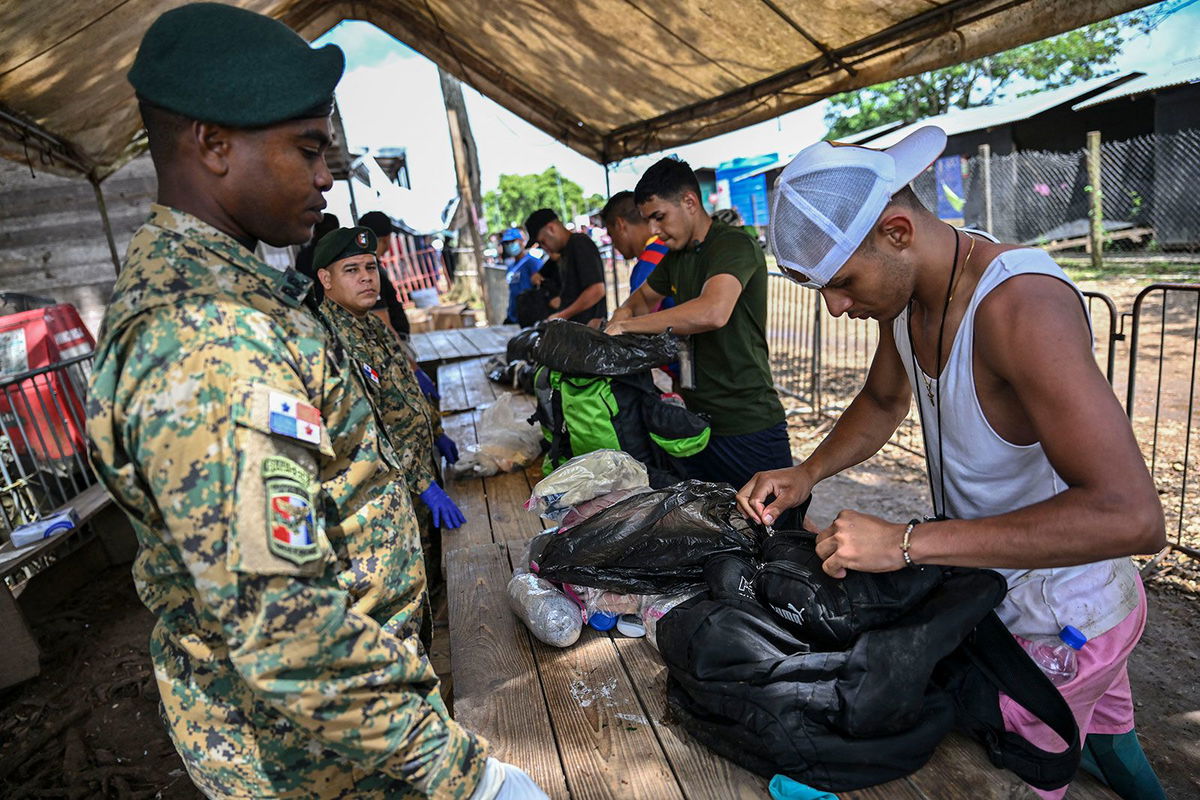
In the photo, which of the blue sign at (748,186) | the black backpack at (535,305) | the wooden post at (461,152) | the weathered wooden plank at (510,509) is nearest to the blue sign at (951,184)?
the blue sign at (748,186)

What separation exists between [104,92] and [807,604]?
492 centimetres

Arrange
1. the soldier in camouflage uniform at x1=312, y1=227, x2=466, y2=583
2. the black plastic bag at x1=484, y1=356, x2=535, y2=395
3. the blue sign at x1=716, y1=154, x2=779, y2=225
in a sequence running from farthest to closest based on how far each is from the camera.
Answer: the blue sign at x1=716, y1=154, x2=779, y2=225
the black plastic bag at x1=484, y1=356, x2=535, y2=395
the soldier in camouflage uniform at x1=312, y1=227, x2=466, y2=583

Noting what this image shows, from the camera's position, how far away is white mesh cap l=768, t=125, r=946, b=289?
1.43 m

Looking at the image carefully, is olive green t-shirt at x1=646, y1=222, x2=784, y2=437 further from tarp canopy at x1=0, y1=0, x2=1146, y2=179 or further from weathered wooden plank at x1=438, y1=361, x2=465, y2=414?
weathered wooden plank at x1=438, y1=361, x2=465, y2=414

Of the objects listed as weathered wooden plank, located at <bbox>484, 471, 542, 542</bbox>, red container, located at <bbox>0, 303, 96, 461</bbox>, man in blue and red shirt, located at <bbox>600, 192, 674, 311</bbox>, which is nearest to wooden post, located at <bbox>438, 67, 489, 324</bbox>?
red container, located at <bbox>0, 303, 96, 461</bbox>

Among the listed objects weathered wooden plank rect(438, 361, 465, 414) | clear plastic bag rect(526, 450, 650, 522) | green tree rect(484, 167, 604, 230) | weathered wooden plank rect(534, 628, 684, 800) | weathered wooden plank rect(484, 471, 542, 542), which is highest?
green tree rect(484, 167, 604, 230)

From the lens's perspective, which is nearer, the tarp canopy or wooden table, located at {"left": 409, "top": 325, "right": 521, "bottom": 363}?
the tarp canopy

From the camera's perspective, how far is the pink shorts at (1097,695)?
142 cm

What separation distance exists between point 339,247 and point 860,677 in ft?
9.27

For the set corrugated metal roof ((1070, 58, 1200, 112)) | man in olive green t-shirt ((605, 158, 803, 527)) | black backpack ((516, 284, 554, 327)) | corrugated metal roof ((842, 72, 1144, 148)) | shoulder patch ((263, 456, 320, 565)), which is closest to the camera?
shoulder patch ((263, 456, 320, 565))

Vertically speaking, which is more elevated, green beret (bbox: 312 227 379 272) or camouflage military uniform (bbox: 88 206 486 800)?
green beret (bbox: 312 227 379 272)

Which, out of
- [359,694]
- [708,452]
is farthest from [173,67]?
[708,452]

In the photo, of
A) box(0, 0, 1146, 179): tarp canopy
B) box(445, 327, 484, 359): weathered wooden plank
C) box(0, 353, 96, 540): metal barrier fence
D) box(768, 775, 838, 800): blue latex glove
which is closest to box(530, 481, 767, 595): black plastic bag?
box(768, 775, 838, 800): blue latex glove

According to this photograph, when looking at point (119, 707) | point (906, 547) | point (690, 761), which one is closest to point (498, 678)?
point (690, 761)
